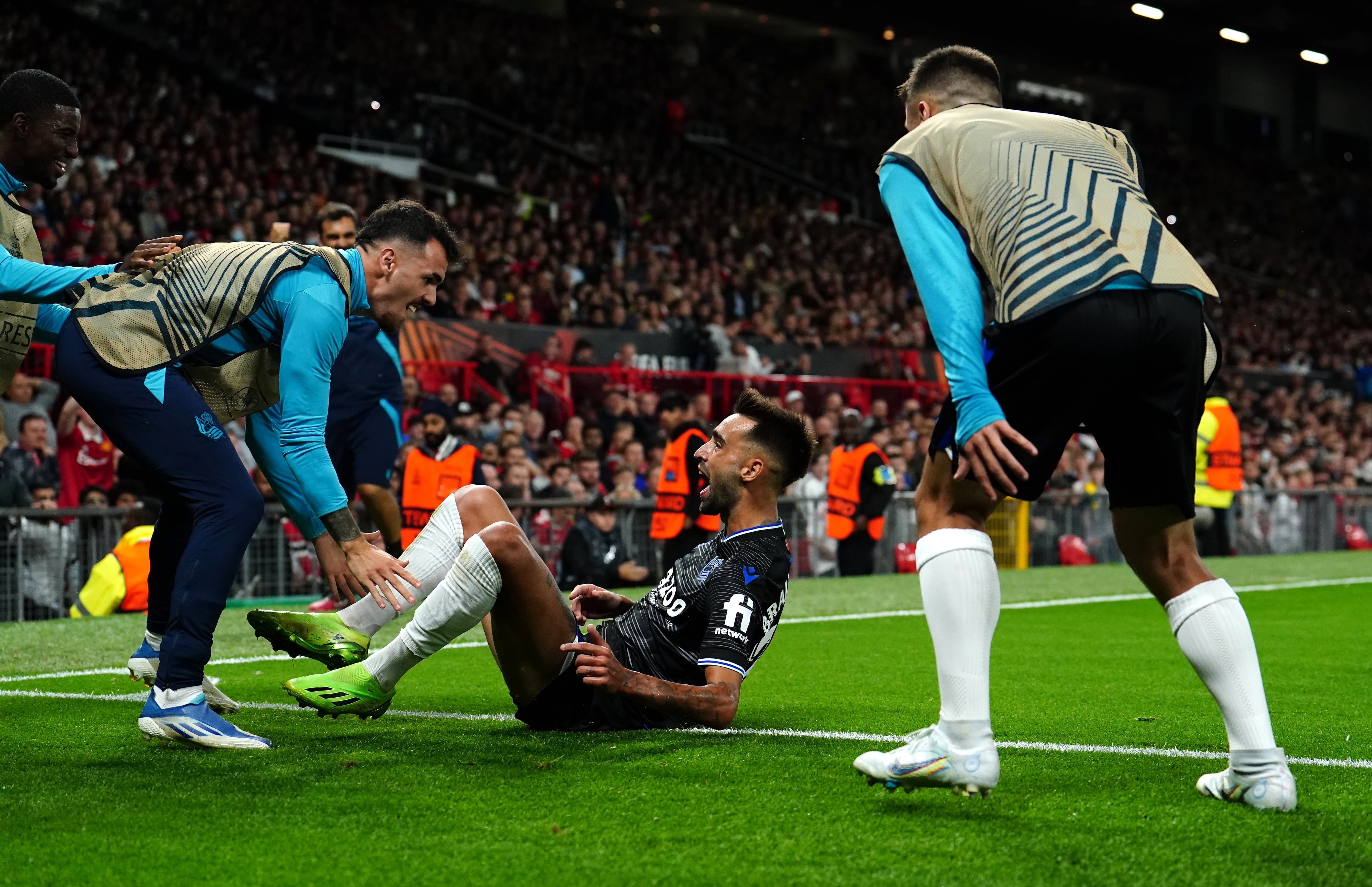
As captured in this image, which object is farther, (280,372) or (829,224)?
(829,224)

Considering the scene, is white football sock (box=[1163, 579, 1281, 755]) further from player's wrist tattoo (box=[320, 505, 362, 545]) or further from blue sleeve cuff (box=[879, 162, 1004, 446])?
player's wrist tattoo (box=[320, 505, 362, 545])

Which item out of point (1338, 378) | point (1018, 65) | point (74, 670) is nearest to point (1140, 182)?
point (74, 670)

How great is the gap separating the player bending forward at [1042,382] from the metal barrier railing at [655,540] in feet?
14.9

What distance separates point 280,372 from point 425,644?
0.94 meters

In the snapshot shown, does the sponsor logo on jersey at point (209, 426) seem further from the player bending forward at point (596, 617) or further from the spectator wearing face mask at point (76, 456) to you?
the spectator wearing face mask at point (76, 456)

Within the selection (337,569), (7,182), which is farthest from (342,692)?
(7,182)

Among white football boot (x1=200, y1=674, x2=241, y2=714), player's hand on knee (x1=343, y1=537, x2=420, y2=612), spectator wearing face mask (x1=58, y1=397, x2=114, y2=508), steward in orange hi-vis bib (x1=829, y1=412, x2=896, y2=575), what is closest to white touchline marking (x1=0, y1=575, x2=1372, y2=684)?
white football boot (x1=200, y1=674, x2=241, y2=714)

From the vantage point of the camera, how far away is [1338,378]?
2864cm

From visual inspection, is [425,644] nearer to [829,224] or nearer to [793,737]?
[793,737]

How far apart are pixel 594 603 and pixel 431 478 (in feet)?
23.0

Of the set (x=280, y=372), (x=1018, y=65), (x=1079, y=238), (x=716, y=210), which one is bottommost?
(x=280, y=372)

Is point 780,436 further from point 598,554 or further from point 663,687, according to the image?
point 598,554

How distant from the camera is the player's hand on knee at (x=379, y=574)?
13.9 ft

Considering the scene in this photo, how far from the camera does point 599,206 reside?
2300 centimetres
